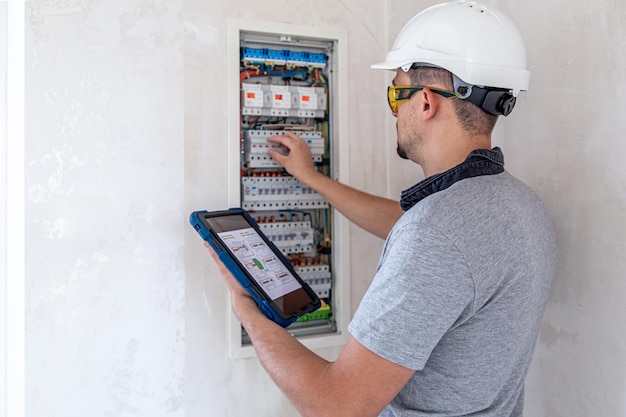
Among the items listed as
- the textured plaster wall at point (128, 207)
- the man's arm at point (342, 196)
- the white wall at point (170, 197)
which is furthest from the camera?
the man's arm at point (342, 196)

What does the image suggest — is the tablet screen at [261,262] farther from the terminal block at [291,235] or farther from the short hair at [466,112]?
the short hair at [466,112]

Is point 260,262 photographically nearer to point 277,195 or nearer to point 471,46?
point 277,195

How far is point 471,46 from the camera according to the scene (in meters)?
1.13

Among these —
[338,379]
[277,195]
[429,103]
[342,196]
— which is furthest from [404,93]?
[338,379]

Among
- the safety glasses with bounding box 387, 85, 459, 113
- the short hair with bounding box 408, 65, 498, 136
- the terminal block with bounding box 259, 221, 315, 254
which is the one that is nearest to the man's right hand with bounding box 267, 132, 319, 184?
the terminal block with bounding box 259, 221, 315, 254

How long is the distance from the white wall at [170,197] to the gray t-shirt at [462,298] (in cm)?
25

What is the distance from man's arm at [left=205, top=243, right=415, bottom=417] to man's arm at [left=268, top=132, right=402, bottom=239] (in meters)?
0.54

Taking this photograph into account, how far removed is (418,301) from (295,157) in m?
0.76

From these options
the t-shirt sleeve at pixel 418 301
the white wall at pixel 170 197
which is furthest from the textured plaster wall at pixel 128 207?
the t-shirt sleeve at pixel 418 301

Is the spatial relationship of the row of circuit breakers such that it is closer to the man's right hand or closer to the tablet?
the man's right hand

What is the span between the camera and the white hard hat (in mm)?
1129

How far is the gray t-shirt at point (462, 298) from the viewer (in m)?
0.90

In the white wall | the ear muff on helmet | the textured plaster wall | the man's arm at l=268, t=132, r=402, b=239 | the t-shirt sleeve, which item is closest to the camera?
the t-shirt sleeve

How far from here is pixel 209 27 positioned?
149cm
